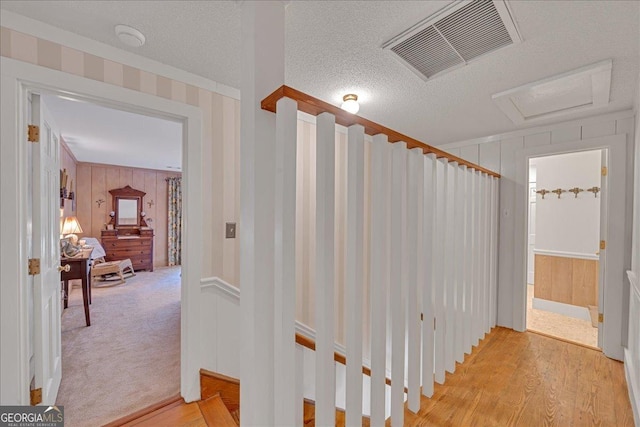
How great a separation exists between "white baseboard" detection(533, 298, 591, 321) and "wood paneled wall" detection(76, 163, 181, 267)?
25.7 feet

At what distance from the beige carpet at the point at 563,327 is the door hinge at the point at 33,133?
478 cm

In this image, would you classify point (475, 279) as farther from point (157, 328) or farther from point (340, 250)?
point (157, 328)

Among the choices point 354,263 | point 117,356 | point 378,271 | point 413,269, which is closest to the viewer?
point 354,263

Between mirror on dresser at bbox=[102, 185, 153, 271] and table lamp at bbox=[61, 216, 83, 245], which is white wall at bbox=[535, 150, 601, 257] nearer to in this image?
table lamp at bbox=[61, 216, 83, 245]

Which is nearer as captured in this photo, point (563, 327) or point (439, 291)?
point (439, 291)

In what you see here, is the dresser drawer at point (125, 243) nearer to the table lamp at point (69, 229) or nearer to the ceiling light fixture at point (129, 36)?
the table lamp at point (69, 229)

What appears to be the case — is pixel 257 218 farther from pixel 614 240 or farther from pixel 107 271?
pixel 107 271

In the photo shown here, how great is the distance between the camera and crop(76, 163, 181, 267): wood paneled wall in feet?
19.3

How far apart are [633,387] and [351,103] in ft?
8.54

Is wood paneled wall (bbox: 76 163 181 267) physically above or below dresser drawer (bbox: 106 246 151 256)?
above

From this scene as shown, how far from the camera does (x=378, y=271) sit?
1.22 meters

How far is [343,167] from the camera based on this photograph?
10.3 ft

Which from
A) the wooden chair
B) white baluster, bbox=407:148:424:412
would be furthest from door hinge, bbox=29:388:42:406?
the wooden chair

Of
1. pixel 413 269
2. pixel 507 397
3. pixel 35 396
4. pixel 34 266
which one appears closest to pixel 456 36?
pixel 413 269
